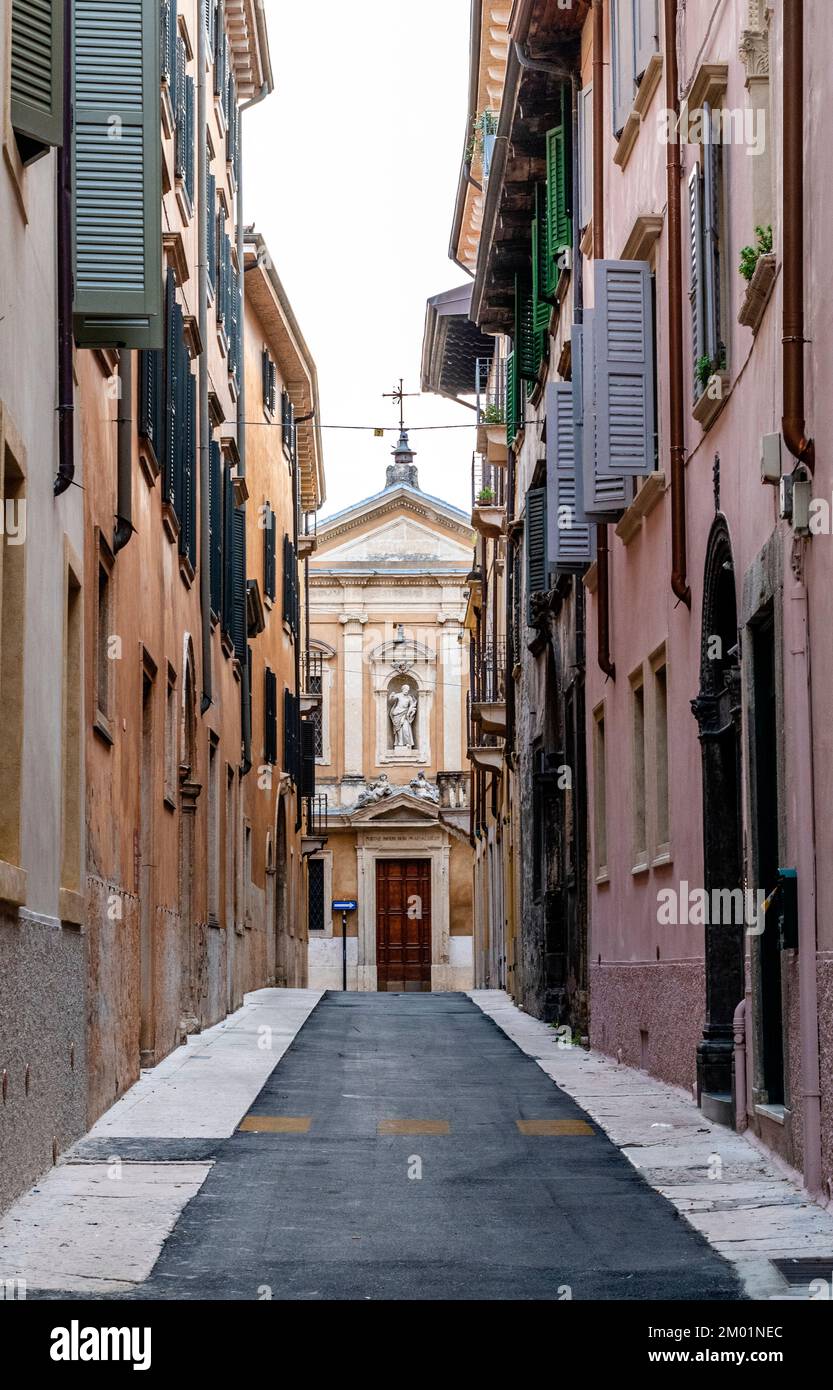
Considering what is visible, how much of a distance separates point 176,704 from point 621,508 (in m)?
4.62

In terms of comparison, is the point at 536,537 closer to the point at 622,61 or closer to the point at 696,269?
the point at 622,61

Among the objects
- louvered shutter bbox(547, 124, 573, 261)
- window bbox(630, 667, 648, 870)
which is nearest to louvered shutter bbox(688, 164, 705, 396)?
window bbox(630, 667, 648, 870)

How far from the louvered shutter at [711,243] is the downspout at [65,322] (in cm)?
388

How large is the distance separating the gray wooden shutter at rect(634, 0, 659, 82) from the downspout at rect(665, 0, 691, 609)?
3.03ft

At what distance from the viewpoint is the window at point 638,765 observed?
1638 centimetres

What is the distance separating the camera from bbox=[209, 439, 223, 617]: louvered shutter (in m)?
21.8

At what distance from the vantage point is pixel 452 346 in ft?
126

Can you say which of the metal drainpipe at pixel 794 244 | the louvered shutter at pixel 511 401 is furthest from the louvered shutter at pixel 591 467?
the louvered shutter at pixel 511 401

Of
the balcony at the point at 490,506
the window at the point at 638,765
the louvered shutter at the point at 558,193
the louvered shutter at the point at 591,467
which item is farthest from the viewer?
the balcony at the point at 490,506

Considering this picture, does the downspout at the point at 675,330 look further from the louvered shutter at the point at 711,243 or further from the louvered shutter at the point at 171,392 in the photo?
the louvered shutter at the point at 171,392

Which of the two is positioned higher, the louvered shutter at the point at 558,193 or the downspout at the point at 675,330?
the louvered shutter at the point at 558,193

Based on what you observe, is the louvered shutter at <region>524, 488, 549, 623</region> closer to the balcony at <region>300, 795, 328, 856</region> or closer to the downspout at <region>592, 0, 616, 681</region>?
the downspout at <region>592, 0, 616, 681</region>

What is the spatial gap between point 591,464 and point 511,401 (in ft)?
37.5
